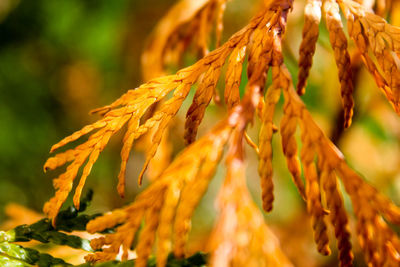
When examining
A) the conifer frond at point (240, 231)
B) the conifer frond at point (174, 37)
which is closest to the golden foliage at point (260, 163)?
the conifer frond at point (240, 231)

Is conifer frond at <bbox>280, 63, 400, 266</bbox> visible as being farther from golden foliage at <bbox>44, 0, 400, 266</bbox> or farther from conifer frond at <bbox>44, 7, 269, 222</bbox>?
conifer frond at <bbox>44, 7, 269, 222</bbox>

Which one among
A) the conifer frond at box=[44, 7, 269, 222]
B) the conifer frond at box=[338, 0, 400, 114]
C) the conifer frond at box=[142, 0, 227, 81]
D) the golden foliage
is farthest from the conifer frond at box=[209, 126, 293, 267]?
the conifer frond at box=[142, 0, 227, 81]

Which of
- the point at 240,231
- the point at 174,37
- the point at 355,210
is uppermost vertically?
the point at 174,37

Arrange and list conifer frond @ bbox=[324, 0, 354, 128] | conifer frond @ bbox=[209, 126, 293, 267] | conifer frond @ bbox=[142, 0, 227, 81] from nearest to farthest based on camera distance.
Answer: conifer frond @ bbox=[209, 126, 293, 267], conifer frond @ bbox=[324, 0, 354, 128], conifer frond @ bbox=[142, 0, 227, 81]

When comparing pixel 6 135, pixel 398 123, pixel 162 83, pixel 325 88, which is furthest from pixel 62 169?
pixel 162 83

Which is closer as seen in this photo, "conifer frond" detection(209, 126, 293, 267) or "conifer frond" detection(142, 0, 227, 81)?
"conifer frond" detection(209, 126, 293, 267)

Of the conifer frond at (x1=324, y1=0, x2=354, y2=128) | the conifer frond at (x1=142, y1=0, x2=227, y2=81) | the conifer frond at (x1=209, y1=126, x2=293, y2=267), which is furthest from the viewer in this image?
the conifer frond at (x1=142, y1=0, x2=227, y2=81)

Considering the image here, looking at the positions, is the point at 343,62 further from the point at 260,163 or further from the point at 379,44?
the point at 260,163

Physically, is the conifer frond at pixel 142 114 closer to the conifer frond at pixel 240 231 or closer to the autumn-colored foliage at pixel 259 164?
the autumn-colored foliage at pixel 259 164

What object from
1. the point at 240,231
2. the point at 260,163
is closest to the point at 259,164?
the point at 260,163
